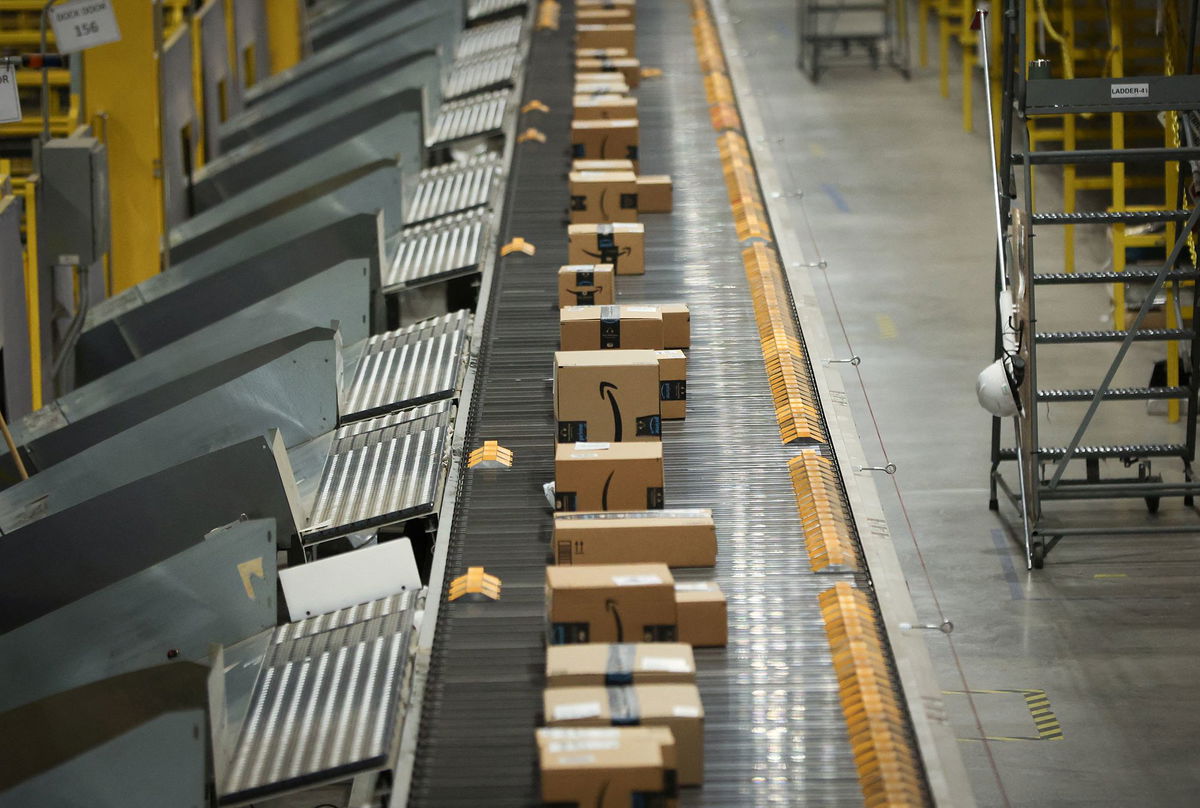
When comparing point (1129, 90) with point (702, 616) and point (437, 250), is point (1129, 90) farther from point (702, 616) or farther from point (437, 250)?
point (702, 616)

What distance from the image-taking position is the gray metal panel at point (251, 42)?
585 inches

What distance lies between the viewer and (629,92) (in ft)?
40.5

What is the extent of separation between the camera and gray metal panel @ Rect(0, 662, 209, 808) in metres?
4.32

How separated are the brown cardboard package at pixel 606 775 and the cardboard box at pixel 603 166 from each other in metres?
5.70

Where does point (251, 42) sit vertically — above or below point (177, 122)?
above

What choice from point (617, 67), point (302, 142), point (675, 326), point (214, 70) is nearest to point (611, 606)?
point (675, 326)

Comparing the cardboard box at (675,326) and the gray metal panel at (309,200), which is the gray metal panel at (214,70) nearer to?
the gray metal panel at (309,200)

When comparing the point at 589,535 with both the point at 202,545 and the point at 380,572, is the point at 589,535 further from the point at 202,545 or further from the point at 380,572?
the point at 202,545

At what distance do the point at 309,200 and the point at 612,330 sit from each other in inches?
153

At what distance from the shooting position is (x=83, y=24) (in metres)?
8.66

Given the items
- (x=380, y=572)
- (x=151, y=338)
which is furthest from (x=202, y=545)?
(x=151, y=338)

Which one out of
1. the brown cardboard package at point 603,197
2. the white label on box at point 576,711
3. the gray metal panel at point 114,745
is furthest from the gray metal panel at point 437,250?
the white label on box at point 576,711

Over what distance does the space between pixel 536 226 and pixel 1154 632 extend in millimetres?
4224

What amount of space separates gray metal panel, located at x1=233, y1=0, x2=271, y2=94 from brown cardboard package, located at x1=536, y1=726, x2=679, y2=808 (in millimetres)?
11859
